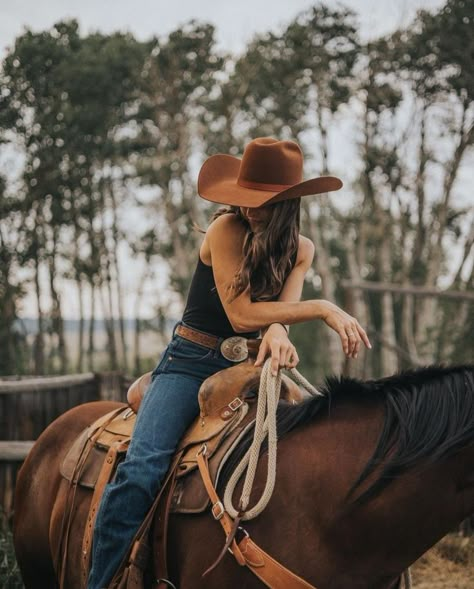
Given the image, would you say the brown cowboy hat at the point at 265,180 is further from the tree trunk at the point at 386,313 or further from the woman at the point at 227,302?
the tree trunk at the point at 386,313

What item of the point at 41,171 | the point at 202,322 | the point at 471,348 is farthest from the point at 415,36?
the point at 202,322

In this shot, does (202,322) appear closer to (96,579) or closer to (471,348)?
(96,579)

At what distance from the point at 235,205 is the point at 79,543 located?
5.43 feet

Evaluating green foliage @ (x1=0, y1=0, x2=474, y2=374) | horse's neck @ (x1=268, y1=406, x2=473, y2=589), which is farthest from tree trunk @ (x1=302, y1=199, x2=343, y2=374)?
horse's neck @ (x1=268, y1=406, x2=473, y2=589)

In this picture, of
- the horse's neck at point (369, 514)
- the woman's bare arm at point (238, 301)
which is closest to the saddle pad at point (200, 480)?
the horse's neck at point (369, 514)

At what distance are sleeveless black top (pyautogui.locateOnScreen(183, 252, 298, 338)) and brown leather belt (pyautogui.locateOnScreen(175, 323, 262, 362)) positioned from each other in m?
0.03

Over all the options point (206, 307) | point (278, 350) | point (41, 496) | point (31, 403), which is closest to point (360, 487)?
point (278, 350)

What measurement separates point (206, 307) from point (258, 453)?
0.71 meters

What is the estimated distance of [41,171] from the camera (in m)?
23.9

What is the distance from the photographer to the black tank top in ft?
9.93

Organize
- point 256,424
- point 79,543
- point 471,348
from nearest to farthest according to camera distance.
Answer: point 256,424, point 79,543, point 471,348

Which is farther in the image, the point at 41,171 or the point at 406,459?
the point at 41,171

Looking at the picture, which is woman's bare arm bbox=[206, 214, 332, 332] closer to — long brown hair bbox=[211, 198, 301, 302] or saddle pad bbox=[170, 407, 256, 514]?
long brown hair bbox=[211, 198, 301, 302]

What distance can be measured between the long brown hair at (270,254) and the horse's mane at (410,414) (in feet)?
1.41
